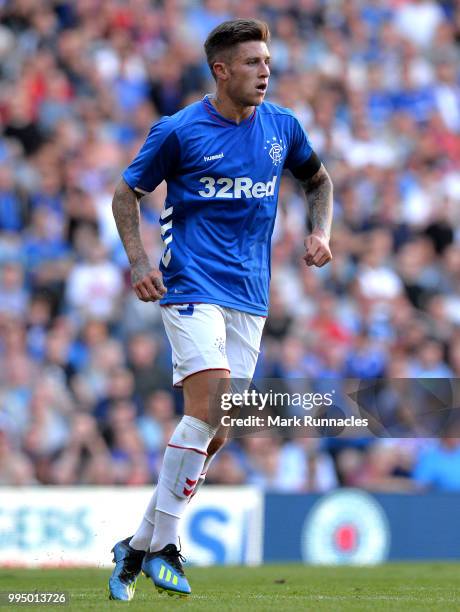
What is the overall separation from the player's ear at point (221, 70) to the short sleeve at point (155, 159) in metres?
0.32

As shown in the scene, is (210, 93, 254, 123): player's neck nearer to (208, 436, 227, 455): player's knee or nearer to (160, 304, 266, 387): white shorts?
(160, 304, 266, 387): white shorts

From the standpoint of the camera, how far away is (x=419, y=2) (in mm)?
19531

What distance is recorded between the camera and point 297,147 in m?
6.78

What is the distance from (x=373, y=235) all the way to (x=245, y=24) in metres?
8.88

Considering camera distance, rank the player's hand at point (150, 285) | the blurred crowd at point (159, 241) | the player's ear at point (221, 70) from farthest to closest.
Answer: the blurred crowd at point (159, 241)
the player's ear at point (221, 70)
the player's hand at point (150, 285)

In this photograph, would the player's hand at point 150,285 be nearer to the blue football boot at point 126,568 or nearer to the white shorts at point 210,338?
the white shorts at point 210,338

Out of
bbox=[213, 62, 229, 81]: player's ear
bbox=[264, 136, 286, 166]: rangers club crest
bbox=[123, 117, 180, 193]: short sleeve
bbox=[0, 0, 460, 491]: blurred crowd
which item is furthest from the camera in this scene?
bbox=[0, 0, 460, 491]: blurred crowd

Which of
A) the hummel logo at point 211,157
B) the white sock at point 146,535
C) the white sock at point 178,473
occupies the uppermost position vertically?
the hummel logo at point 211,157

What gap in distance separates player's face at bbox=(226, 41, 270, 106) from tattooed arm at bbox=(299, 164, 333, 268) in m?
0.70

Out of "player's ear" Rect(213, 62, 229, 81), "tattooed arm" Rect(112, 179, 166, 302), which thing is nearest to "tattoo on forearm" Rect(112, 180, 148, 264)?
"tattooed arm" Rect(112, 179, 166, 302)

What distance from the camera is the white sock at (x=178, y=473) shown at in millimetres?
6133

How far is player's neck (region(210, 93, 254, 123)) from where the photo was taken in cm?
645

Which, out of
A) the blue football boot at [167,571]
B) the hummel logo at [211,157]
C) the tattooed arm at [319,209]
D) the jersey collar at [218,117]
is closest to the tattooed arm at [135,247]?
the hummel logo at [211,157]

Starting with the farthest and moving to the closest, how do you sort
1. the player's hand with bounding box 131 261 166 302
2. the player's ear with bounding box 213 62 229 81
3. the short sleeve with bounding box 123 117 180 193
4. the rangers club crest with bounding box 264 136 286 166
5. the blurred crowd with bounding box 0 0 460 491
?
the blurred crowd with bounding box 0 0 460 491 < the rangers club crest with bounding box 264 136 286 166 < the player's ear with bounding box 213 62 229 81 < the short sleeve with bounding box 123 117 180 193 < the player's hand with bounding box 131 261 166 302
